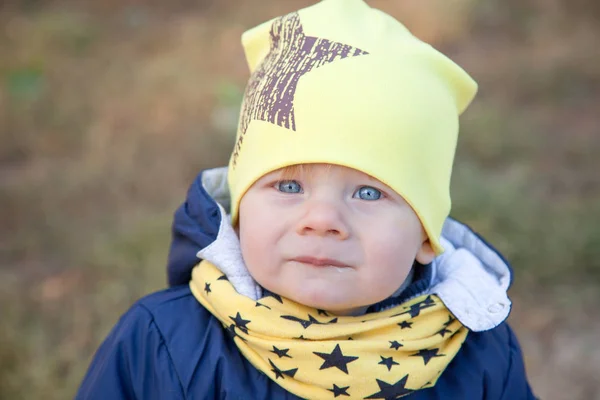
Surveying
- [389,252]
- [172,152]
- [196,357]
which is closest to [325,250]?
[389,252]

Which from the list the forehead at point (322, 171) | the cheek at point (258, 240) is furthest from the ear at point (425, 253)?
the cheek at point (258, 240)

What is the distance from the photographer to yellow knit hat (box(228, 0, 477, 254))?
1.62 meters

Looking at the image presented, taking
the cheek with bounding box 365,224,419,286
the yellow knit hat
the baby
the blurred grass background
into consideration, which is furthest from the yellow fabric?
the blurred grass background

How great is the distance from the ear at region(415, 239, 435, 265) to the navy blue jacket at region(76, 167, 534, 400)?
7 centimetres

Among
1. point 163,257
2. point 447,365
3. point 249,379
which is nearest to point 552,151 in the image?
point 163,257

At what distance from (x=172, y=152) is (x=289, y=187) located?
255 centimetres

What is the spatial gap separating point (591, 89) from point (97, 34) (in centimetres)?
312

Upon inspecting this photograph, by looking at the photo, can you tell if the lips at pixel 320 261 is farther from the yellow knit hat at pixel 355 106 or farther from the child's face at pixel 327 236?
the yellow knit hat at pixel 355 106

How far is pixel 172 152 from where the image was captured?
13.5 feet

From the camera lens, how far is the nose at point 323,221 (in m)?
1.58

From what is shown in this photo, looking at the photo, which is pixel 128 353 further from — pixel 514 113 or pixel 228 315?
pixel 514 113

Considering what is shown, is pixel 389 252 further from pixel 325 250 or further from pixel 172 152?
pixel 172 152

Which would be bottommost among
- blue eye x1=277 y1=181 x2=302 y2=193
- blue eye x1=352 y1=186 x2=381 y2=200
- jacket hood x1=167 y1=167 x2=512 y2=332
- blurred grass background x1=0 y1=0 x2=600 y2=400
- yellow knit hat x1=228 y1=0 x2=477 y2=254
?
blurred grass background x1=0 y1=0 x2=600 y2=400

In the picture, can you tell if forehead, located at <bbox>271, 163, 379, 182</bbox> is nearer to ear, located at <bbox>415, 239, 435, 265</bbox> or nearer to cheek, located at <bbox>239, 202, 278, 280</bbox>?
cheek, located at <bbox>239, 202, 278, 280</bbox>
